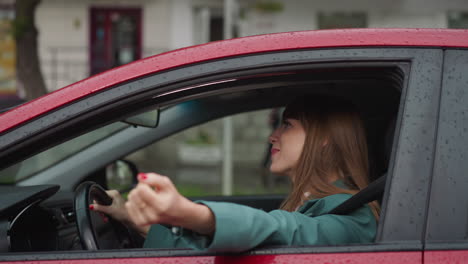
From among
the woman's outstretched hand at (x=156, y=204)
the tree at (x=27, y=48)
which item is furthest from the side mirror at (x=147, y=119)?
the tree at (x=27, y=48)

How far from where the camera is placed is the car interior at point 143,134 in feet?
5.21

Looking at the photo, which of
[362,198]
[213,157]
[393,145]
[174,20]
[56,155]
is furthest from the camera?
[174,20]

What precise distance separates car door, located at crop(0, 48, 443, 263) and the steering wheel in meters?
0.28

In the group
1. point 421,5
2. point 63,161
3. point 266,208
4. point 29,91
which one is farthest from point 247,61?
point 421,5

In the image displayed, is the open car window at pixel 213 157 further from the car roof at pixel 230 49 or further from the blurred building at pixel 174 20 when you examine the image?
the car roof at pixel 230 49

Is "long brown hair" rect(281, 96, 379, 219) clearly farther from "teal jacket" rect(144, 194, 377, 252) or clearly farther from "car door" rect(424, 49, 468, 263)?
"car door" rect(424, 49, 468, 263)

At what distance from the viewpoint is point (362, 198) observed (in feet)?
5.44

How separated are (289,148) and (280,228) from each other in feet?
1.58

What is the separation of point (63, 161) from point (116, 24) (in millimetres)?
13567

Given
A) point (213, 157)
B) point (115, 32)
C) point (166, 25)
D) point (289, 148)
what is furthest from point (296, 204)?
point (115, 32)

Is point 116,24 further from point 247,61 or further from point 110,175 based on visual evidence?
point 247,61

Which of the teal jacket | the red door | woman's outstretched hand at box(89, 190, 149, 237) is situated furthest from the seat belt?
the red door

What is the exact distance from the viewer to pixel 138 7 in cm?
1583

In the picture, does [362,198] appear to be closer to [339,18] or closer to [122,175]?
[122,175]
